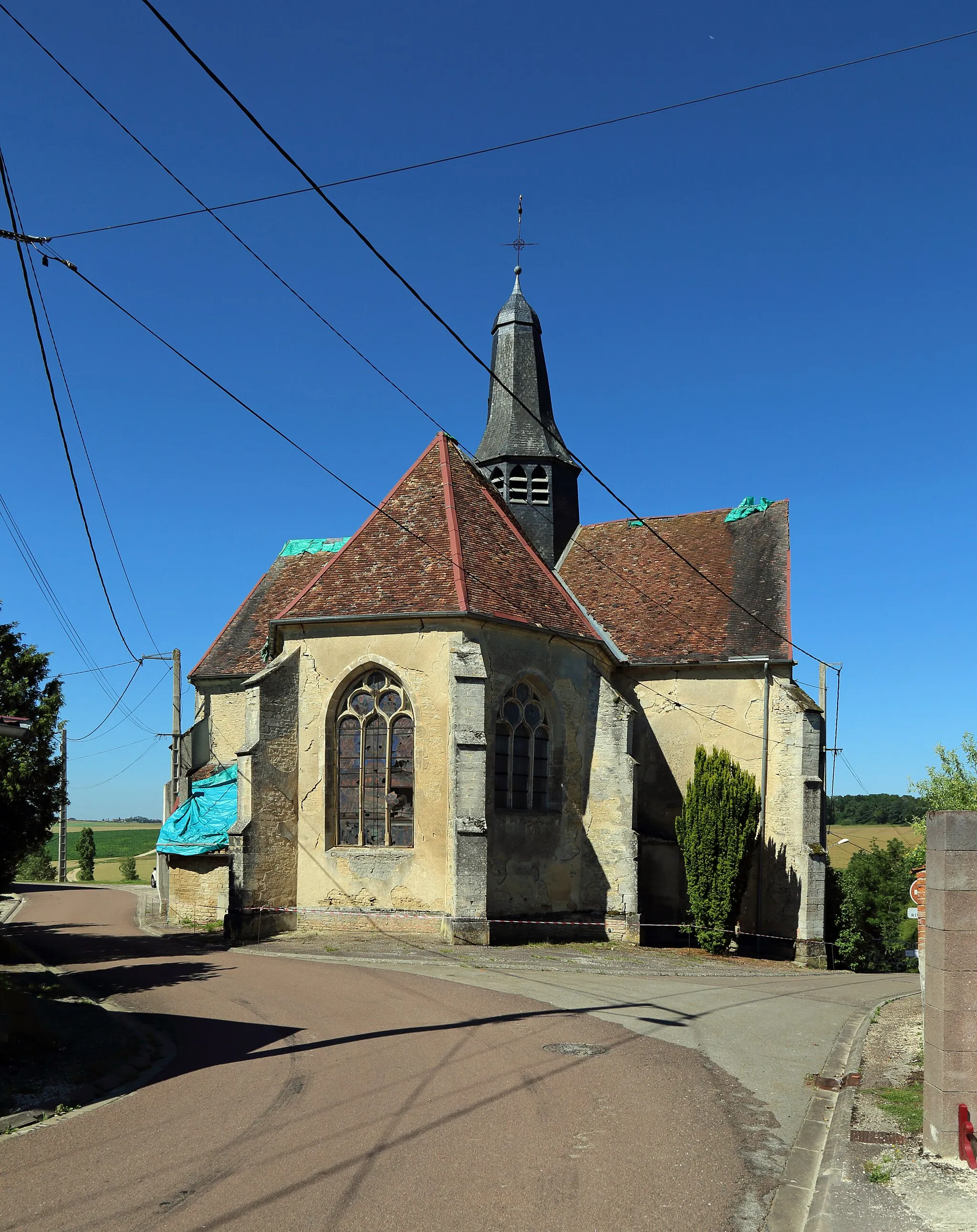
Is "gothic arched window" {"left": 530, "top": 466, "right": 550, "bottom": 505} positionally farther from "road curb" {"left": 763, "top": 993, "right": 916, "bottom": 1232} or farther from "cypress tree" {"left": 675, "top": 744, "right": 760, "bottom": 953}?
"road curb" {"left": 763, "top": 993, "right": 916, "bottom": 1232}

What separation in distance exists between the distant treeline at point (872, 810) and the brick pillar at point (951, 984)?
105965 mm

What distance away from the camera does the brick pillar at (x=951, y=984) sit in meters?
7.19

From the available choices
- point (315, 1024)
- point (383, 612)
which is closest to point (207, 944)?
point (383, 612)

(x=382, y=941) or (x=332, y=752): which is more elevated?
(x=332, y=752)

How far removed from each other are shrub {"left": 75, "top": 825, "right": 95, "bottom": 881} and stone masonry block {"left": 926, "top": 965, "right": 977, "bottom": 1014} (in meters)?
56.0

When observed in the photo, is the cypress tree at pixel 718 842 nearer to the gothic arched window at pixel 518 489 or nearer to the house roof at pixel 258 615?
the gothic arched window at pixel 518 489

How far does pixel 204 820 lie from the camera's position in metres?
24.5

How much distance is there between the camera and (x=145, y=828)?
13738 cm

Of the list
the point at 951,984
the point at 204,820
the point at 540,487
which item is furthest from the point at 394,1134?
the point at 540,487

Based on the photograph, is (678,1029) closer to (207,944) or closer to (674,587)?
(207,944)

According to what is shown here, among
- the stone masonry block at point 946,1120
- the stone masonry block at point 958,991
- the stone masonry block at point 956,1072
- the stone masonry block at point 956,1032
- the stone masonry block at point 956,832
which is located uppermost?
the stone masonry block at point 956,832

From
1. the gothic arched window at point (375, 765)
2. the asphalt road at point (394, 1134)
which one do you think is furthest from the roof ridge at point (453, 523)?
the asphalt road at point (394, 1134)

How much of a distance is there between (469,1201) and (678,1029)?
672cm

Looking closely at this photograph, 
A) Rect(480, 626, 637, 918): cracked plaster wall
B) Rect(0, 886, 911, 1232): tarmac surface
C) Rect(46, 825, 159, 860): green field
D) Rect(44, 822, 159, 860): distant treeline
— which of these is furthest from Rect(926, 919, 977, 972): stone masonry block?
Rect(44, 822, 159, 860): distant treeline
